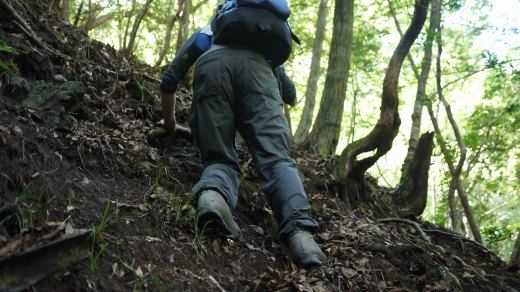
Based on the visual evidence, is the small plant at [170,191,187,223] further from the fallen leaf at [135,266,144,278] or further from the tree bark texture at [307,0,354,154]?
the tree bark texture at [307,0,354,154]

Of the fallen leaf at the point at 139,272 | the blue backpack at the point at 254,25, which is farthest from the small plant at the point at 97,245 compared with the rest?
the blue backpack at the point at 254,25

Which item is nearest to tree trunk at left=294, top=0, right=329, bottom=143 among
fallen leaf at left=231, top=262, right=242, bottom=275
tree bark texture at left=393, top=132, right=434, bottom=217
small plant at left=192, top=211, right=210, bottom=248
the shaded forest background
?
the shaded forest background

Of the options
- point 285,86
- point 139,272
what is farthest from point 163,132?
point 139,272

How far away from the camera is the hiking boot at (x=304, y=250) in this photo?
3.23 m

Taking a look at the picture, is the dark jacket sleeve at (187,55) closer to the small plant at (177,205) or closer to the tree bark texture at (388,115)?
the small plant at (177,205)

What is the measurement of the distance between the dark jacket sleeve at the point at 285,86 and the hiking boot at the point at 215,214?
5.36ft

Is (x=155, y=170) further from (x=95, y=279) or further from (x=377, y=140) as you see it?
(x=377, y=140)

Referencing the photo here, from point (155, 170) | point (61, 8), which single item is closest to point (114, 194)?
point (155, 170)

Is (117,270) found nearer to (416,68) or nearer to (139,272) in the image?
(139,272)

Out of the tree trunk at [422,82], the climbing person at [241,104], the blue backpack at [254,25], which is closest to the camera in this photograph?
the climbing person at [241,104]

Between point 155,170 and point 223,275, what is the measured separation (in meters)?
1.37

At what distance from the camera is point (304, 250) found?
3.26 m

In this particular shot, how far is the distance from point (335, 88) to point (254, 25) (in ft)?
10.8

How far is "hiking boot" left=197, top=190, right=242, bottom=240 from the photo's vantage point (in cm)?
324
